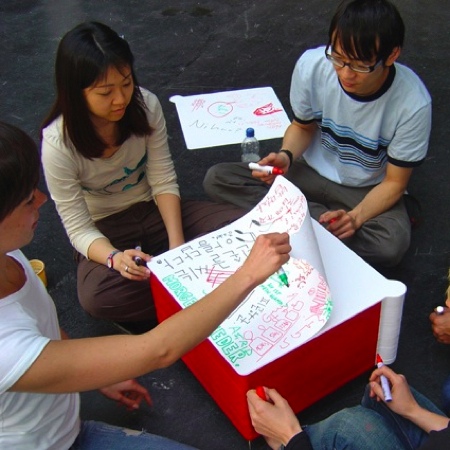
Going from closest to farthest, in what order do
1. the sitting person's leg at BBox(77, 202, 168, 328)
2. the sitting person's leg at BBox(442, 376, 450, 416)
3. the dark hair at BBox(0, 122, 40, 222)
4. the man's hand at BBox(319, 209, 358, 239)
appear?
the dark hair at BBox(0, 122, 40, 222) < the sitting person's leg at BBox(442, 376, 450, 416) < the sitting person's leg at BBox(77, 202, 168, 328) < the man's hand at BBox(319, 209, 358, 239)

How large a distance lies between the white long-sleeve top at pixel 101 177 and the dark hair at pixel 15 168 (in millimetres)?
560

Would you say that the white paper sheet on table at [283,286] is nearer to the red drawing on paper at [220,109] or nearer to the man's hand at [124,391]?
the man's hand at [124,391]

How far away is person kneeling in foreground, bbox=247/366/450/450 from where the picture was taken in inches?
44.8

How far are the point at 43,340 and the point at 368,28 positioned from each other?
1.04 m

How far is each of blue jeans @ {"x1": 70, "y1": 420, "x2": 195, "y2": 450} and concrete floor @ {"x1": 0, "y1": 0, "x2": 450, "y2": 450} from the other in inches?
11.1

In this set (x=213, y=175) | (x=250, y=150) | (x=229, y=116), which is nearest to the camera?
(x=213, y=175)

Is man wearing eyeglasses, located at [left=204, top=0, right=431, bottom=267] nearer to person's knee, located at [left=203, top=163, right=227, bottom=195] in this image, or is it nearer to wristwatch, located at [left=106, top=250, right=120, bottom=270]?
person's knee, located at [left=203, top=163, right=227, bottom=195]

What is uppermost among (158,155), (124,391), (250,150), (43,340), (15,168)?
(15,168)

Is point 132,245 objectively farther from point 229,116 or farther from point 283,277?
point 229,116

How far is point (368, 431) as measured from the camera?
3.84ft

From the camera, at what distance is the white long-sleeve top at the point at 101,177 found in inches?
58.4

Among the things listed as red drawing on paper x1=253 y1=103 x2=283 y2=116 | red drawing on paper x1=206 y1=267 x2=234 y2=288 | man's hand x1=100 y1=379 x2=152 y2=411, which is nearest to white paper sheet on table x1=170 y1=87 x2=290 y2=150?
red drawing on paper x1=253 y1=103 x2=283 y2=116

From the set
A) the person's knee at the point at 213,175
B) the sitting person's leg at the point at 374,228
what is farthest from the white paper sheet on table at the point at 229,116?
the sitting person's leg at the point at 374,228

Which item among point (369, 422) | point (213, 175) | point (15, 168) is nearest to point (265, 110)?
point (213, 175)
